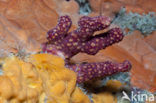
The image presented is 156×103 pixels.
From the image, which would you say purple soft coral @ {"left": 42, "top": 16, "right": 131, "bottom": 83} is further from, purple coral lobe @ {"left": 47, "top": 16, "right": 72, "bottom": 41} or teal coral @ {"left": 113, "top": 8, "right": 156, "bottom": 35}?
teal coral @ {"left": 113, "top": 8, "right": 156, "bottom": 35}

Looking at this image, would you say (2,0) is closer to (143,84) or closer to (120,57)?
(120,57)

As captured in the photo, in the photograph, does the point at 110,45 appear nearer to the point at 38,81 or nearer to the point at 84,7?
the point at 38,81

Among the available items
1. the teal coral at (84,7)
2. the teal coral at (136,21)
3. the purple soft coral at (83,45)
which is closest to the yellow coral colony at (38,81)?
the purple soft coral at (83,45)

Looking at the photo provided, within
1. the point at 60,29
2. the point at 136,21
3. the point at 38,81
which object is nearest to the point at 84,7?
the point at 136,21

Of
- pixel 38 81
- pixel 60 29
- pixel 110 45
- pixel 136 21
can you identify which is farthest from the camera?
pixel 136 21

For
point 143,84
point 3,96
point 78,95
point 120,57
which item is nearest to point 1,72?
point 3,96
